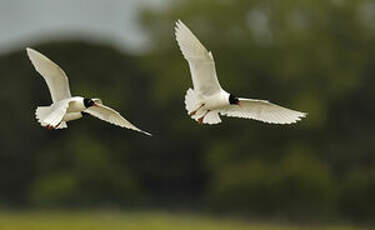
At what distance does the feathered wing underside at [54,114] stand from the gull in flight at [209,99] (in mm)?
1213

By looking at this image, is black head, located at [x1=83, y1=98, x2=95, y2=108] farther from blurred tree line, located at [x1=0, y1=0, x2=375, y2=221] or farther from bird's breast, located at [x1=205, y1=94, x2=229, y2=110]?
blurred tree line, located at [x1=0, y1=0, x2=375, y2=221]

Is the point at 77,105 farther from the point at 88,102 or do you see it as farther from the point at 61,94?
the point at 61,94

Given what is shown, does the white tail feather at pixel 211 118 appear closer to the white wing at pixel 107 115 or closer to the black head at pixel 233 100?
the black head at pixel 233 100

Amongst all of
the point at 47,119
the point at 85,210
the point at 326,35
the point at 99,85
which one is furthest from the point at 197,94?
the point at 99,85

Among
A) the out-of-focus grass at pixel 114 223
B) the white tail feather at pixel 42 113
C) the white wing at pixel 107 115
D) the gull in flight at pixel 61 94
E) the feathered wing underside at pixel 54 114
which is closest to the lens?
the feathered wing underside at pixel 54 114

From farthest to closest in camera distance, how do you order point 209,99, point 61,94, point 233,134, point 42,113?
point 233,134, point 209,99, point 61,94, point 42,113

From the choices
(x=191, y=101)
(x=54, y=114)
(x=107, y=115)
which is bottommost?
(x=54, y=114)

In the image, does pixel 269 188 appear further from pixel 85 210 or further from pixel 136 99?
pixel 136 99

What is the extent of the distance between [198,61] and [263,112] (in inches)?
39.1

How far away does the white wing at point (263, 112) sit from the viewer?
11070 mm

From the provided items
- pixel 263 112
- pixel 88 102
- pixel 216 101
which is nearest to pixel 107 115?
pixel 88 102

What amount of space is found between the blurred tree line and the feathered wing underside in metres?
19.4

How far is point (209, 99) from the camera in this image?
1092cm

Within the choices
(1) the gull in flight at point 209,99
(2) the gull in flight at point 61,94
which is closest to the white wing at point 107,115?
(2) the gull in flight at point 61,94
